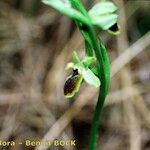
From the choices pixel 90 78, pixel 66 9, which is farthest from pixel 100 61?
pixel 66 9

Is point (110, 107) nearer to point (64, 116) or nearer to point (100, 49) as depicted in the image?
point (64, 116)

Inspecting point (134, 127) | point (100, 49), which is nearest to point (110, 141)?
point (134, 127)

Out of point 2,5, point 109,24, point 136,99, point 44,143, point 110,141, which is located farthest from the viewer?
point 2,5

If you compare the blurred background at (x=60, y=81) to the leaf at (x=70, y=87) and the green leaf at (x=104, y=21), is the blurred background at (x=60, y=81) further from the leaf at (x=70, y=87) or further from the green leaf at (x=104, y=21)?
the green leaf at (x=104, y=21)

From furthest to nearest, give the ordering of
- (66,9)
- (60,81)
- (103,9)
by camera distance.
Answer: (60,81) < (103,9) < (66,9)

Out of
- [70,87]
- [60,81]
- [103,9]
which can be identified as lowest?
[70,87]

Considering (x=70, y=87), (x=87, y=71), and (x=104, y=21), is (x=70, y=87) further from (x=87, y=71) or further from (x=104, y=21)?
(x=104, y=21)

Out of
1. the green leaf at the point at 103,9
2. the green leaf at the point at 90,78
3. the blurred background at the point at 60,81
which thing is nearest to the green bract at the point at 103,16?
the green leaf at the point at 103,9
